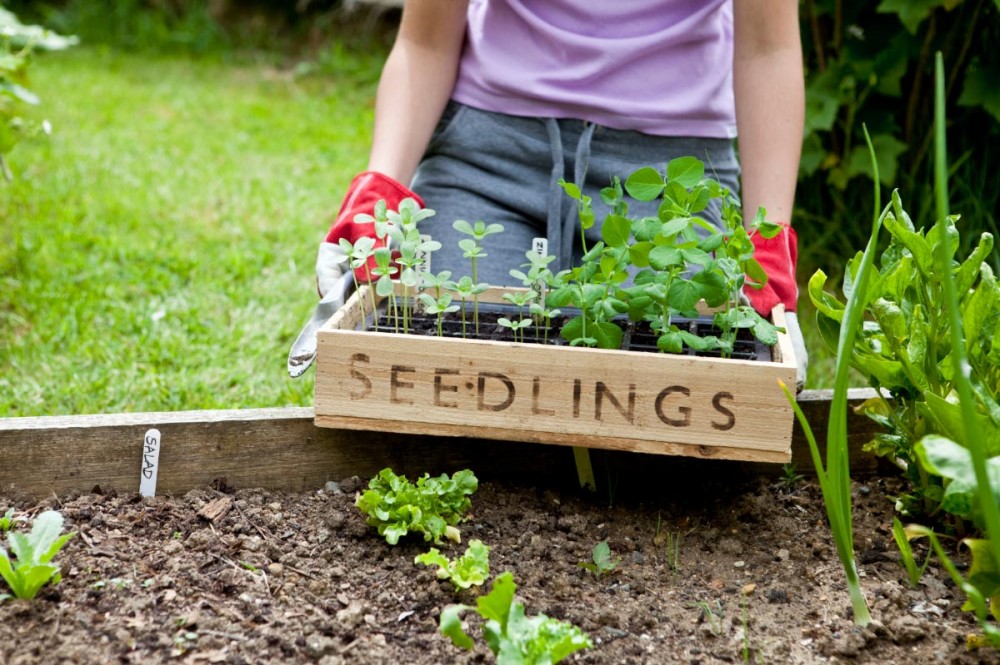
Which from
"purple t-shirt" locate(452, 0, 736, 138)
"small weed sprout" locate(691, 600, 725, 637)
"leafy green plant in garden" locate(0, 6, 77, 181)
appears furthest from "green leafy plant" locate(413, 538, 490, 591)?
"leafy green plant in garden" locate(0, 6, 77, 181)

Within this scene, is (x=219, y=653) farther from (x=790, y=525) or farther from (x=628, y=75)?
(x=628, y=75)

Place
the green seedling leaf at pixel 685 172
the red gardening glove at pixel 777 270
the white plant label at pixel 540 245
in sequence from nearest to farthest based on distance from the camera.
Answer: the green seedling leaf at pixel 685 172, the red gardening glove at pixel 777 270, the white plant label at pixel 540 245

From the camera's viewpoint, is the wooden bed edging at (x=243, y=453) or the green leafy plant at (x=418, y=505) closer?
the green leafy plant at (x=418, y=505)

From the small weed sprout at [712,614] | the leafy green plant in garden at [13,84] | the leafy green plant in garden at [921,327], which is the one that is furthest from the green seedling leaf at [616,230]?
the leafy green plant in garden at [13,84]

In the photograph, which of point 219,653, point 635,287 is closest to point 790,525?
point 635,287

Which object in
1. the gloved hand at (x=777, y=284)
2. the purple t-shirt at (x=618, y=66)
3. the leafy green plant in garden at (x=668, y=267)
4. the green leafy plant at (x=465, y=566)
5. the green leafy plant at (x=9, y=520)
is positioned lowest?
the green leafy plant at (x=465, y=566)

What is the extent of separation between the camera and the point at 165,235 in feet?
10.1

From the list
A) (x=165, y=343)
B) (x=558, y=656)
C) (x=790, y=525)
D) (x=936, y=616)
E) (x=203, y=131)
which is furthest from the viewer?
(x=203, y=131)

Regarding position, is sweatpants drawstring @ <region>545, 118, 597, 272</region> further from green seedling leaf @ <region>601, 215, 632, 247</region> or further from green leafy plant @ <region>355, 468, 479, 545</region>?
green leafy plant @ <region>355, 468, 479, 545</region>

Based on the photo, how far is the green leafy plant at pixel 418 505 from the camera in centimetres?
134

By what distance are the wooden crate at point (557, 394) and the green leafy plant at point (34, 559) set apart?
14.1 inches

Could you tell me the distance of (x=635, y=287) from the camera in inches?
56.7

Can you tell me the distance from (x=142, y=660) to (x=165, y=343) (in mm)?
1304

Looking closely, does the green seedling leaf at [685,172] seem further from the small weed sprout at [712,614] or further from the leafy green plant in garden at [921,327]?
the small weed sprout at [712,614]
